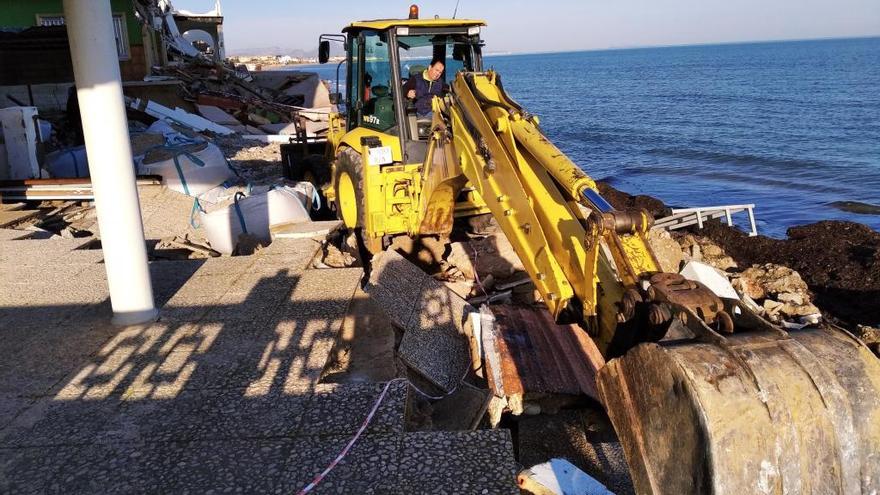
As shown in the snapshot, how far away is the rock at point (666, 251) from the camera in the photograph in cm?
913

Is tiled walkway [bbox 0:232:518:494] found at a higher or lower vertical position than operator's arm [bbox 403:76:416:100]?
lower

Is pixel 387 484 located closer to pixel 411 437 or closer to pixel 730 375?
pixel 411 437

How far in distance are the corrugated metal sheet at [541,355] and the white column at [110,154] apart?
273 centimetres

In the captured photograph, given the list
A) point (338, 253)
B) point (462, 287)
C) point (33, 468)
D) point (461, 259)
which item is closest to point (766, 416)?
point (33, 468)

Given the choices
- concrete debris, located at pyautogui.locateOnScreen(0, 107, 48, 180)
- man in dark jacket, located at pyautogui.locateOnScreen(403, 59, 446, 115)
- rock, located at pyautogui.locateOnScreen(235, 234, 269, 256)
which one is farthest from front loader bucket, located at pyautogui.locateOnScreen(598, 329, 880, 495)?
concrete debris, located at pyautogui.locateOnScreen(0, 107, 48, 180)

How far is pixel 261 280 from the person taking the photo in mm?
6031

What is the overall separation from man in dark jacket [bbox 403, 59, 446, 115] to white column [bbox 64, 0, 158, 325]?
10.7 feet

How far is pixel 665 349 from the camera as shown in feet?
9.23

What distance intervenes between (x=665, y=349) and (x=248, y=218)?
654cm

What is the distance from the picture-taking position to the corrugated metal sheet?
5254 millimetres

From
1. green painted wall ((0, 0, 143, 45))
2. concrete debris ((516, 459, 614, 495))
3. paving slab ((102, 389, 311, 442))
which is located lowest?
concrete debris ((516, 459, 614, 495))

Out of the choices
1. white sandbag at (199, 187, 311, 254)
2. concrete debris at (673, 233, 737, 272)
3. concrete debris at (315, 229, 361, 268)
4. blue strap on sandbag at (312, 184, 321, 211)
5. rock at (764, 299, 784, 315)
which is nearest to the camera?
concrete debris at (315, 229, 361, 268)

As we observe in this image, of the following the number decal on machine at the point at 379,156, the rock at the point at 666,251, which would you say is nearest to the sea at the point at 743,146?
the rock at the point at 666,251

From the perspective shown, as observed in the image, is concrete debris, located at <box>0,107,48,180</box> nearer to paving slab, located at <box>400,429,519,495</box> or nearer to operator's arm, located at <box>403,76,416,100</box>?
operator's arm, located at <box>403,76,416,100</box>
